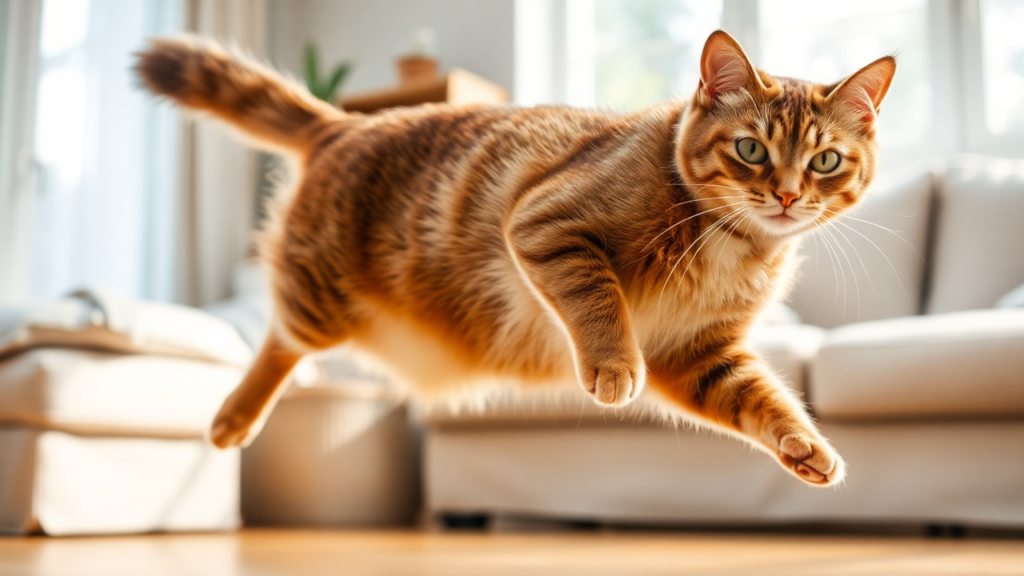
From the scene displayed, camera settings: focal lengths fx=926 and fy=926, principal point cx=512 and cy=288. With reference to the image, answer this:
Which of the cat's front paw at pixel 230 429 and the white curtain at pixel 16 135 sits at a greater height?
the white curtain at pixel 16 135

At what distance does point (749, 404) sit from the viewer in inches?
42.6

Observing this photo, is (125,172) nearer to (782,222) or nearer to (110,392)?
(110,392)

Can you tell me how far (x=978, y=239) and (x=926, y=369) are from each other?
0.80m

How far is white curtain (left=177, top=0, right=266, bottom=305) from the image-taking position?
3.87 m

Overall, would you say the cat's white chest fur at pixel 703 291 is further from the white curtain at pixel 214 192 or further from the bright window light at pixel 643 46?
the white curtain at pixel 214 192

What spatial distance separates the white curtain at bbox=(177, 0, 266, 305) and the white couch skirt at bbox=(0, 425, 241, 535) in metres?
1.58

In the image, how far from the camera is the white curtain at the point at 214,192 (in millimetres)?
3867

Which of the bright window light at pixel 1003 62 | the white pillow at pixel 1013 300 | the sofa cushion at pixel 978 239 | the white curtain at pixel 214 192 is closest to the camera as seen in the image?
the white pillow at pixel 1013 300

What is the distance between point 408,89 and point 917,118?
1.87 m

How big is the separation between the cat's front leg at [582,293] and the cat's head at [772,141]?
139mm

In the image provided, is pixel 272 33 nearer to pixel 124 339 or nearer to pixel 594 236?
pixel 124 339

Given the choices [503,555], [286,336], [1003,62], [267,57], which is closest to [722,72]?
[286,336]

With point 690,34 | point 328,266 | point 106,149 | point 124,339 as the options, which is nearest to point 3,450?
point 124,339

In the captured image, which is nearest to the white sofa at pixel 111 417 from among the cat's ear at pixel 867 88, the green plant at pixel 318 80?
the green plant at pixel 318 80
